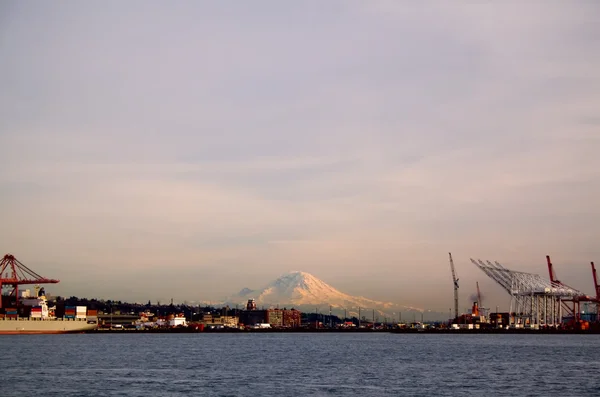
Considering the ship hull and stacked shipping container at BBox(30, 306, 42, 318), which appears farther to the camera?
stacked shipping container at BBox(30, 306, 42, 318)

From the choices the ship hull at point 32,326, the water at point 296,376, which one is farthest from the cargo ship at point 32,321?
the water at point 296,376

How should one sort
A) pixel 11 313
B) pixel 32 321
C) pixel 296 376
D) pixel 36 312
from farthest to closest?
pixel 36 312
pixel 32 321
pixel 11 313
pixel 296 376

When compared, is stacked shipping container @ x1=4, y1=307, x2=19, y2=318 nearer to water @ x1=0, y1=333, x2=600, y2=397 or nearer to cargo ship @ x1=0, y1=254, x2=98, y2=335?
cargo ship @ x1=0, y1=254, x2=98, y2=335

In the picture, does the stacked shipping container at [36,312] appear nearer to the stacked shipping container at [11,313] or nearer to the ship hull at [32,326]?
the ship hull at [32,326]

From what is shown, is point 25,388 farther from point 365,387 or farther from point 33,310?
point 33,310

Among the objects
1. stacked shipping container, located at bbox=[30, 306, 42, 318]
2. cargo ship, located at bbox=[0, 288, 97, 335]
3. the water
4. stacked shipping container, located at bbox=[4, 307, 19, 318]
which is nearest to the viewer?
the water

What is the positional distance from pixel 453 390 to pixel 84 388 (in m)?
27.3

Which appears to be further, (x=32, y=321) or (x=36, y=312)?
(x=36, y=312)

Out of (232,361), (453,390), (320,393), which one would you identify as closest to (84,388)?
(320,393)

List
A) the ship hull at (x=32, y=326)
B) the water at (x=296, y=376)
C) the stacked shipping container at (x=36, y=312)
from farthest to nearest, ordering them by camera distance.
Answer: the stacked shipping container at (x=36, y=312) → the ship hull at (x=32, y=326) → the water at (x=296, y=376)

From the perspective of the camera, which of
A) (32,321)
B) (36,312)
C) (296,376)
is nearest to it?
(296,376)

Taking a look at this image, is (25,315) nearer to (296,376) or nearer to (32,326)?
(32,326)

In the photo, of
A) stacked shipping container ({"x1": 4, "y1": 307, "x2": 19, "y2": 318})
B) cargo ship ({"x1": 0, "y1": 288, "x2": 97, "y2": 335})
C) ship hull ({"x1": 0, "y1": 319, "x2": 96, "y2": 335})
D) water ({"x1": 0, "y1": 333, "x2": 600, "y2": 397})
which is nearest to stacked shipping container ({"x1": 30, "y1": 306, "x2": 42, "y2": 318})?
cargo ship ({"x1": 0, "y1": 288, "x2": 97, "y2": 335})

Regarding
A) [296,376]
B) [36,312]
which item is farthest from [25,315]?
[296,376]
